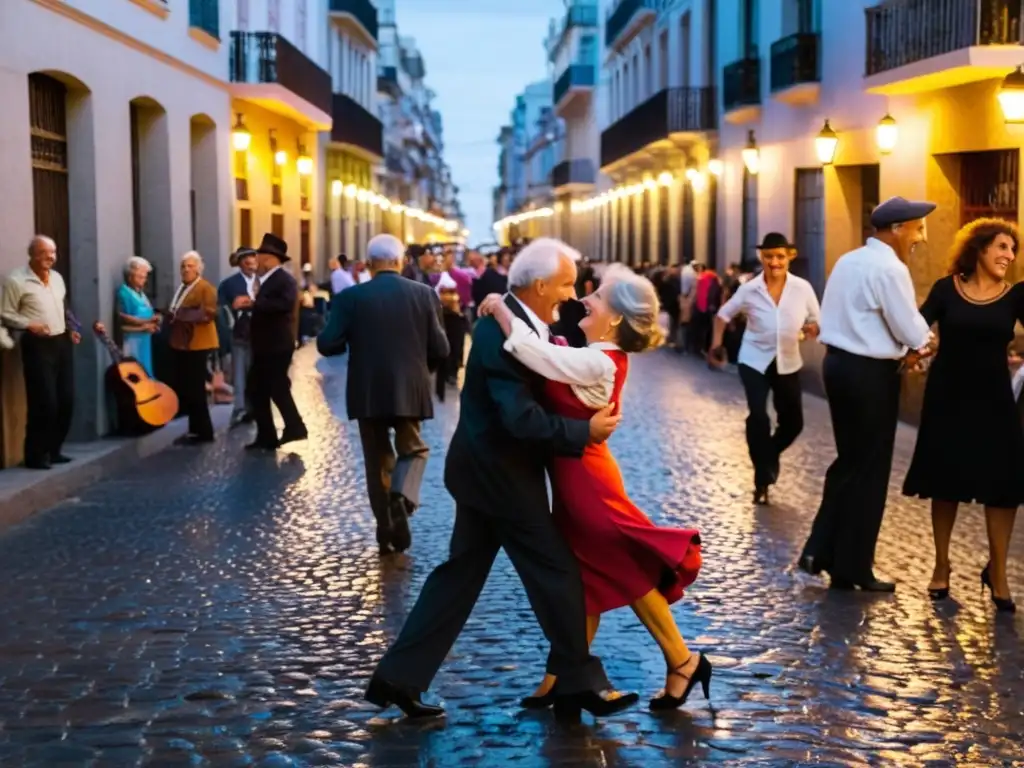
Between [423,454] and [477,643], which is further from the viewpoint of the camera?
[423,454]

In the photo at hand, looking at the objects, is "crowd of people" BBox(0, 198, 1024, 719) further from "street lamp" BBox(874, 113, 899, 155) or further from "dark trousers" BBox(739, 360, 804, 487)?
"street lamp" BBox(874, 113, 899, 155)

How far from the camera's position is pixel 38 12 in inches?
529

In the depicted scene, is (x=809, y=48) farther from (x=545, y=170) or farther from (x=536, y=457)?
(x=545, y=170)

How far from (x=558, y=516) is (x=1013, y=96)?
995 cm

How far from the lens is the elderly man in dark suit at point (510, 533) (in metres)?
5.76

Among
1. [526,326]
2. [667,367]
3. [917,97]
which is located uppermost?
[917,97]

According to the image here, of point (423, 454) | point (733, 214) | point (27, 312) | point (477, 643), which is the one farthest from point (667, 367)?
point (477, 643)

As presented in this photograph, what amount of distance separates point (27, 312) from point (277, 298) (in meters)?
2.29

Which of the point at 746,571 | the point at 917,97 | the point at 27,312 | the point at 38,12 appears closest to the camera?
the point at 746,571

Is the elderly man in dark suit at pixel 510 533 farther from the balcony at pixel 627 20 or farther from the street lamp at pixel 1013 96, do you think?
the balcony at pixel 627 20

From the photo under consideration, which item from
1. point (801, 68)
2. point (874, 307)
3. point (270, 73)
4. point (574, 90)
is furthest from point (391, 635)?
point (574, 90)

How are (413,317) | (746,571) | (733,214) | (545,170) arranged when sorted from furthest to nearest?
(545,170)
(733,214)
(413,317)
(746,571)

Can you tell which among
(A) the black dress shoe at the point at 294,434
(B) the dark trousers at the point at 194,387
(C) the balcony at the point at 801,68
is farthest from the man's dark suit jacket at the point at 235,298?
(C) the balcony at the point at 801,68

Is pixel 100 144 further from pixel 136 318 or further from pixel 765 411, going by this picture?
pixel 765 411
